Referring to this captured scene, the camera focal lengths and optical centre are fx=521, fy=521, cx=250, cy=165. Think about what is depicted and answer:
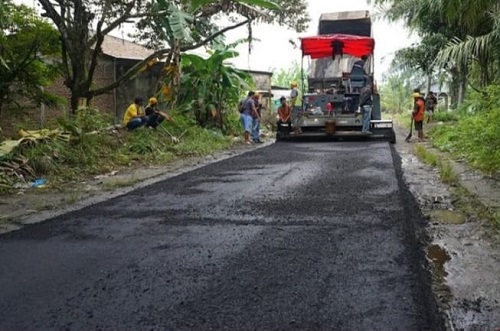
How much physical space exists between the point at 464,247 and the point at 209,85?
11.6m

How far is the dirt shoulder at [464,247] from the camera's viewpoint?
288 centimetres

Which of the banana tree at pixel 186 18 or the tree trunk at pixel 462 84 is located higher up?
the banana tree at pixel 186 18

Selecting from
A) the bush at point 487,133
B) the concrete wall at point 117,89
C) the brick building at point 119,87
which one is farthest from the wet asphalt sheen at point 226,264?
the brick building at point 119,87

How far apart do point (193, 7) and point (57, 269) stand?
944 centimetres

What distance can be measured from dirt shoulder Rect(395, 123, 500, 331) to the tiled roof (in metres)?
14.2

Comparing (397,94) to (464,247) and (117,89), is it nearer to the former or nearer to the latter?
(117,89)

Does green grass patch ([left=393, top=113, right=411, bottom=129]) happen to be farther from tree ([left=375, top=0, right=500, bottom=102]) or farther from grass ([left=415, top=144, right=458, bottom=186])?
grass ([left=415, top=144, right=458, bottom=186])

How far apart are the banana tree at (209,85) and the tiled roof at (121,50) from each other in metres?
4.33

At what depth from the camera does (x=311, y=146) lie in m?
13.0

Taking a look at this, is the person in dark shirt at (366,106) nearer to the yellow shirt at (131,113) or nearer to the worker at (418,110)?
the worker at (418,110)

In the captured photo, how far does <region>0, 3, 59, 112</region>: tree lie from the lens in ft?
37.0

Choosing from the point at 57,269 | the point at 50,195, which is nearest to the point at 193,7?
the point at 50,195

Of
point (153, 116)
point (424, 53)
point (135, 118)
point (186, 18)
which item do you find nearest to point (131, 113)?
point (135, 118)

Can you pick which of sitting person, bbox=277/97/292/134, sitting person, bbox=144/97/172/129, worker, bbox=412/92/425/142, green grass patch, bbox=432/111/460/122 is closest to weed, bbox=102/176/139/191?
sitting person, bbox=144/97/172/129
